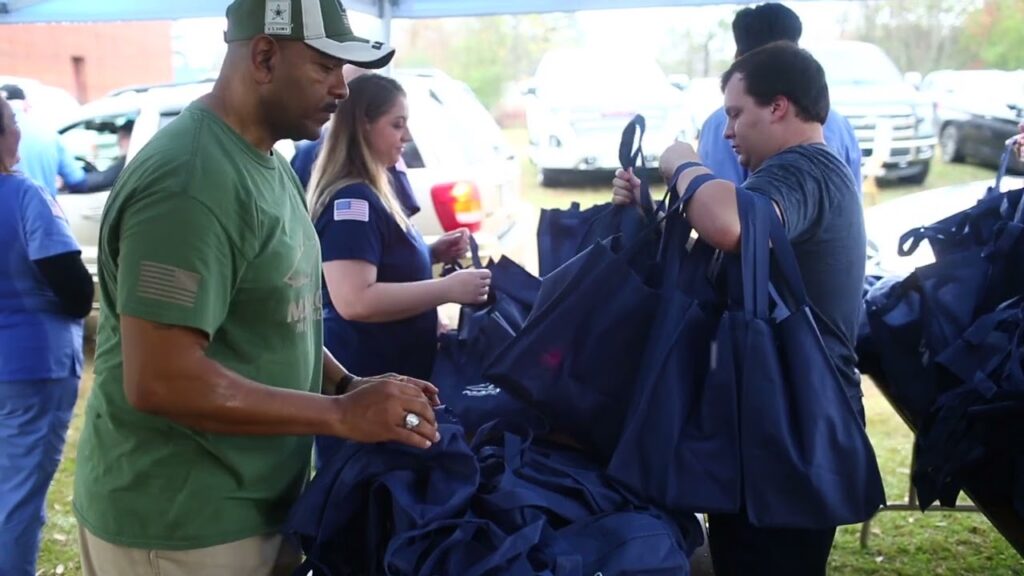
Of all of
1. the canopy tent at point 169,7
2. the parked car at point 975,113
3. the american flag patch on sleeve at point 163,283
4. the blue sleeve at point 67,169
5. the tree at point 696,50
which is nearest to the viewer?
the american flag patch on sleeve at point 163,283

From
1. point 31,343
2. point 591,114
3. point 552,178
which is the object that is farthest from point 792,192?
point 552,178

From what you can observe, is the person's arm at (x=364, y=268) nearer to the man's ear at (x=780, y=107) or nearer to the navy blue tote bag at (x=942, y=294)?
the man's ear at (x=780, y=107)

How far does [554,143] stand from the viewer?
12852 millimetres

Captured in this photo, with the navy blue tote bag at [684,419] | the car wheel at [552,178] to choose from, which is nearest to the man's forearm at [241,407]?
the navy blue tote bag at [684,419]

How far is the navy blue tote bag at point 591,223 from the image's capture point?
84.0 inches

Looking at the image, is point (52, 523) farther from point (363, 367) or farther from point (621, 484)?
point (621, 484)

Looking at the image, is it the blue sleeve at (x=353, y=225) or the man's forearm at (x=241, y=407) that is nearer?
the man's forearm at (x=241, y=407)

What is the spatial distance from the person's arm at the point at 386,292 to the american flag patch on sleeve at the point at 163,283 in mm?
1100

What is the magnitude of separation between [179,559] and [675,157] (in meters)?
1.19

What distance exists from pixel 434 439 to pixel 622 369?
463mm

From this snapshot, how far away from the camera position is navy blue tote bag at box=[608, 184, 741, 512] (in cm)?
161

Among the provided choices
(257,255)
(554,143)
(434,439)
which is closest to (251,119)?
(257,255)

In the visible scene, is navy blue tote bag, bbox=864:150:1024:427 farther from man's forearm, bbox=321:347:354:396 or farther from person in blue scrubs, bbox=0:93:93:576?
person in blue scrubs, bbox=0:93:93:576

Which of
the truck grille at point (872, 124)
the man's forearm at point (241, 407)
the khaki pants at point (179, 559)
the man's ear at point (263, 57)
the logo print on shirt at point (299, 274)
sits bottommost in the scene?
the truck grille at point (872, 124)
